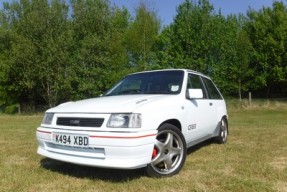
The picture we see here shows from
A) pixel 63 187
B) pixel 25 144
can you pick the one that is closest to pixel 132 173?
pixel 63 187

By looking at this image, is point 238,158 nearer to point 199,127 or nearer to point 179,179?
point 199,127

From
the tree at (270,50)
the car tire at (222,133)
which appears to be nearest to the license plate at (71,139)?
the car tire at (222,133)

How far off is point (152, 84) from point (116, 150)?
190 cm

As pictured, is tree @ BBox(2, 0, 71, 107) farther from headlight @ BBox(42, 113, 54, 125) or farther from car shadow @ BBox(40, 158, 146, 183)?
headlight @ BBox(42, 113, 54, 125)

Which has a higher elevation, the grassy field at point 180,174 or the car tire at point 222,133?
the car tire at point 222,133

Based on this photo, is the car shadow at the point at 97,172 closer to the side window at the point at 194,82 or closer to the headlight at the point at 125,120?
the headlight at the point at 125,120

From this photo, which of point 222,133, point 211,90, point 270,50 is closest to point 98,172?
point 211,90

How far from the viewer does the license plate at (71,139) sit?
4332 millimetres

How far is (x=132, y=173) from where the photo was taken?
16.3 ft

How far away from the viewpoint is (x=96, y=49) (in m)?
30.1

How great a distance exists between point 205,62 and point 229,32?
423 centimetres

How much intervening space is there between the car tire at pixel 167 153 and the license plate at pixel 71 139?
91 cm

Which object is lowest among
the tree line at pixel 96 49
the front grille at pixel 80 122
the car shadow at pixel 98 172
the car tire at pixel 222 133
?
the car shadow at pixel 98 172

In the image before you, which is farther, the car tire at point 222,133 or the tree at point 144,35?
the tree at point 144,35
